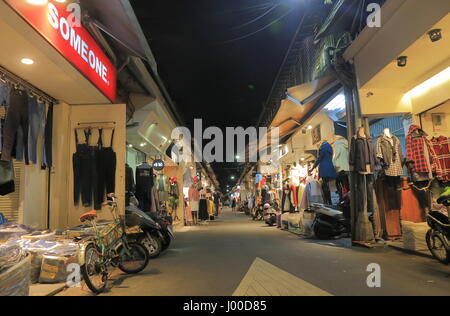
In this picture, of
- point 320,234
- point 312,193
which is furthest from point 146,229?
point 312,193

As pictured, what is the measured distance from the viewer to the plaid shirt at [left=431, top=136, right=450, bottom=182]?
282 inches

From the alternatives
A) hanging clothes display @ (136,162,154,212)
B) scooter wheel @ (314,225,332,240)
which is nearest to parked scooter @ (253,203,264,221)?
scooter wheel @ (314,225,332,240)

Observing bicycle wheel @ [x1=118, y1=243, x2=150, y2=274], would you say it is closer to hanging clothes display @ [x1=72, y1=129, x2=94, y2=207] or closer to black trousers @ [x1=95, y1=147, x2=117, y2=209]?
black trousers @ [x1=95, y1=147, x2=117, y2=209]

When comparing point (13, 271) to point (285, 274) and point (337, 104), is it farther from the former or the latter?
point (337, 104)

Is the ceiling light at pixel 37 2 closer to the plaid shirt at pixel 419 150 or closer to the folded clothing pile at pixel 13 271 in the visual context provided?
the folded clothing pile at pixel 13 271

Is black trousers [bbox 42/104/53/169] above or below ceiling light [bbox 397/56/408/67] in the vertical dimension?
below

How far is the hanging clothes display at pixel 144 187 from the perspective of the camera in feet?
34.9

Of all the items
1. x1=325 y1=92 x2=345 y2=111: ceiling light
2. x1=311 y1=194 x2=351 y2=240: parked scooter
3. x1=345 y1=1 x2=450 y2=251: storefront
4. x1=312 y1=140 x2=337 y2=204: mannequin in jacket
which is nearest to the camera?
x1=345 y1=1 x2=450 y2=251: storefront

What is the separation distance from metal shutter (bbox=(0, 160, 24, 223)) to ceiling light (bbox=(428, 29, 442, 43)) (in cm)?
802

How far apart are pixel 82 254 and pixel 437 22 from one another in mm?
6580

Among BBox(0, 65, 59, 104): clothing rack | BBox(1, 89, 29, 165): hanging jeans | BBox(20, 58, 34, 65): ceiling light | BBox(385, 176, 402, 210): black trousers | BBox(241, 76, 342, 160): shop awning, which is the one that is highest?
BBox(241, 76, 342, 160): shop awning

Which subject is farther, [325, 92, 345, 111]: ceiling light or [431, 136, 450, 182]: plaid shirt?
[325, 92, 345, 111]: ceiling light

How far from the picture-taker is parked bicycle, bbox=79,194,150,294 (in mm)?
4656

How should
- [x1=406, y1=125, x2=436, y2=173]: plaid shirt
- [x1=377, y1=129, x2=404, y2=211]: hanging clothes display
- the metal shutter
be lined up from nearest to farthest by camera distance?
the metal shutter, [x1=406, y1=125, x2=436, y2=173]: plaid shirt, [x1=377, y1=129, x2=404, y2=211]: hanging clothes display
